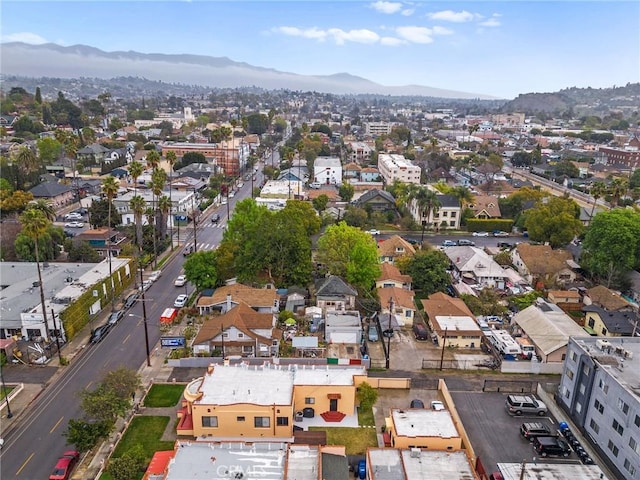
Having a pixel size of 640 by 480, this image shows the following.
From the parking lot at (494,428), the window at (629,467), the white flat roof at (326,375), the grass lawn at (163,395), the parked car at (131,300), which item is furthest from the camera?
the parked car at (131,300)

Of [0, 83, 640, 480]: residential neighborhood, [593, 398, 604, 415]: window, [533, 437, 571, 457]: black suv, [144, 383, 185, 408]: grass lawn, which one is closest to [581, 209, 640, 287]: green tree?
[0, 83, 640, 480]: residential neighborhood

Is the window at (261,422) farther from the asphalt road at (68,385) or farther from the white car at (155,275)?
the white car at (155,275)

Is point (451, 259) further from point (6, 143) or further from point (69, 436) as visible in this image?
point (6, 143)

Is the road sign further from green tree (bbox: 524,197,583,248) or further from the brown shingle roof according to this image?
green tree (bbox: 524,197,583,248)

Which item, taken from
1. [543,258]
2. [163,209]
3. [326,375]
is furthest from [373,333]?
[163,209]

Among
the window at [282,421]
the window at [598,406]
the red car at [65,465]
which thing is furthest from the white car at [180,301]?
the window at [598,406]

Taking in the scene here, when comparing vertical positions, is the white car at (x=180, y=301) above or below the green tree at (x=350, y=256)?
below
